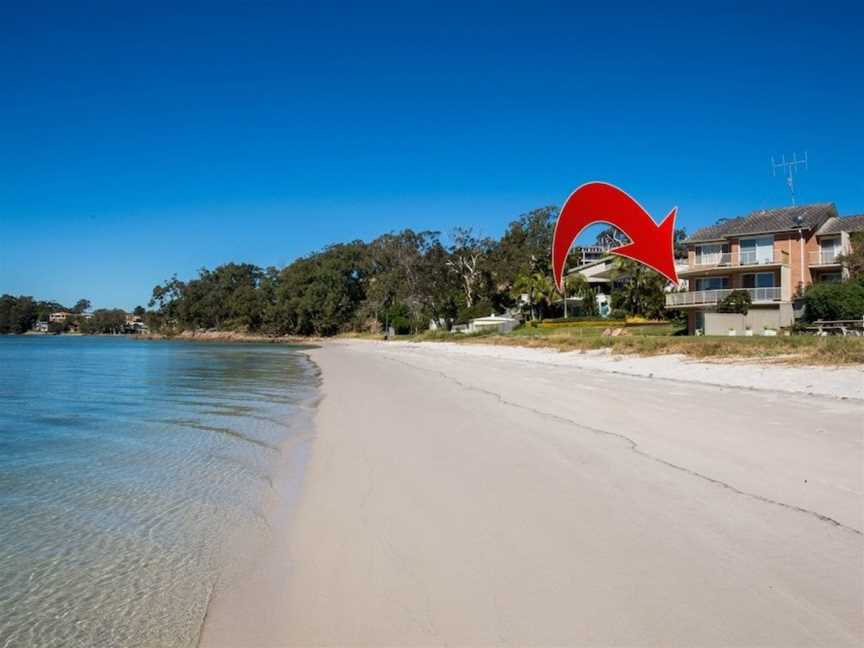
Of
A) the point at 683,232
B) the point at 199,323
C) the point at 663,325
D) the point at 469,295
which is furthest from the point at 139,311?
the point at 663,325

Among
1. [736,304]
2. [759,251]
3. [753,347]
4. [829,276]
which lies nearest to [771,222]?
[759,251]

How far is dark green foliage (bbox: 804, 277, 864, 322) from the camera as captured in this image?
30984 millimetres

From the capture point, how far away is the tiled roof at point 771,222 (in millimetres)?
38812

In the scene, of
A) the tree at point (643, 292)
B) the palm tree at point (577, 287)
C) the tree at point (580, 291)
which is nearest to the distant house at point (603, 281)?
the tree at point (580, 291)

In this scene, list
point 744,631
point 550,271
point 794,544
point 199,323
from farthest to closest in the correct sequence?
1. point 199,323
2. point 550,271
3. point 794,544
4. point 744,631

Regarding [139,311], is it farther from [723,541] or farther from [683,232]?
[723,541]

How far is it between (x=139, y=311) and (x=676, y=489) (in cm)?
16843

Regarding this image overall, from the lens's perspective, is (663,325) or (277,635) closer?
(277,635)

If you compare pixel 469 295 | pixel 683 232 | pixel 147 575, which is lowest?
pixel 147 575

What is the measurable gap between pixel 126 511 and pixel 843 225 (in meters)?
42.6

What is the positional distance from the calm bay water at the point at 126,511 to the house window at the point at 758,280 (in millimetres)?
33765

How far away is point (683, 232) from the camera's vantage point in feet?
260

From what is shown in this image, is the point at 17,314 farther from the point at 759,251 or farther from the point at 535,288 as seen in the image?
the point at 759,251

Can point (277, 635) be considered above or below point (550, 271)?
below
